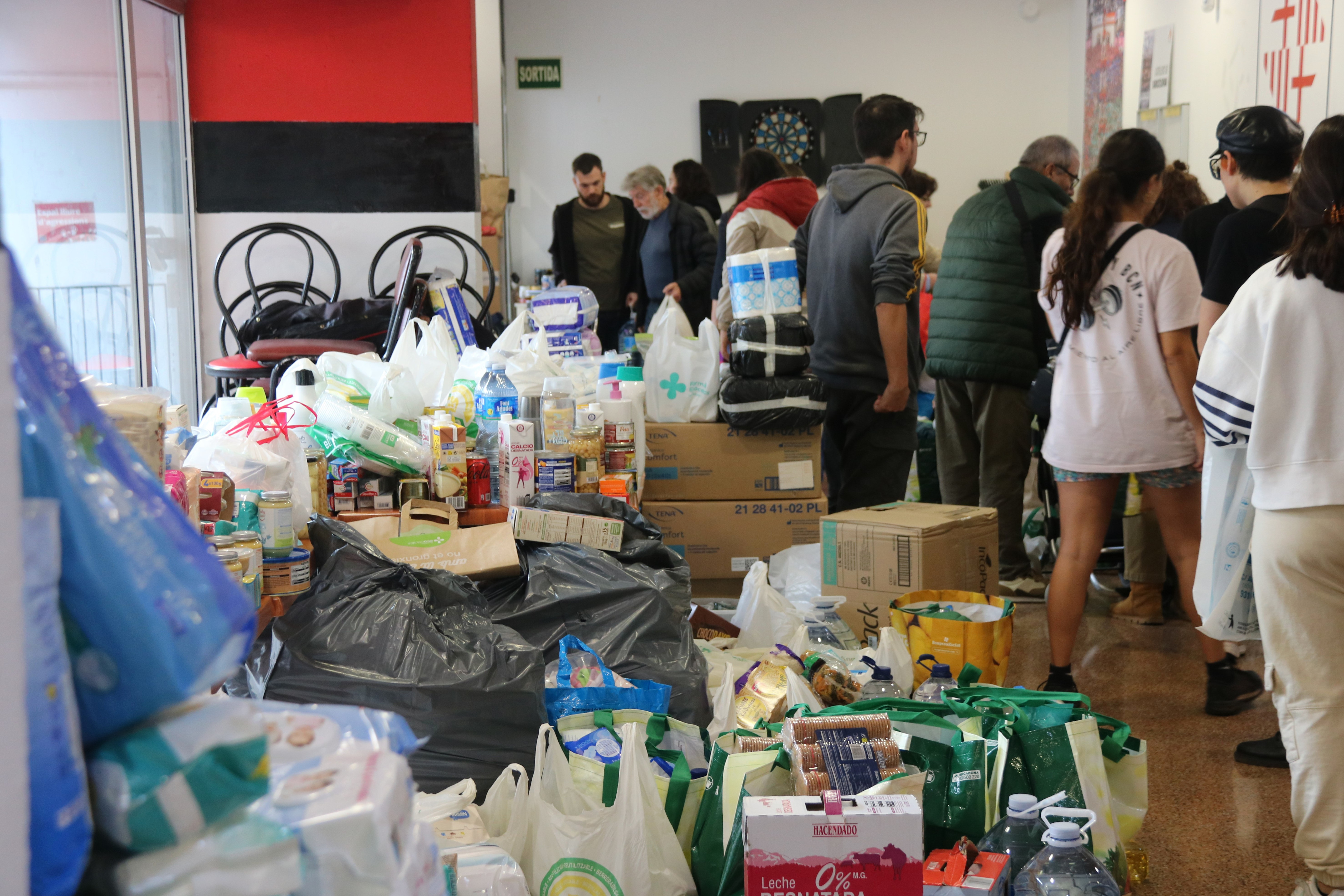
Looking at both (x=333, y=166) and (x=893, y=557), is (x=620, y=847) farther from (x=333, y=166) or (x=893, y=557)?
(x=333, y=166)

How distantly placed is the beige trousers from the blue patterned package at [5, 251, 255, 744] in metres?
1.84

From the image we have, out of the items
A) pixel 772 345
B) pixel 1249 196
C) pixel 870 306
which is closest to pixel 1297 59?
pixel 1249 196

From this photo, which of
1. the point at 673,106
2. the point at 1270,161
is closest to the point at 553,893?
the point at 1270,161

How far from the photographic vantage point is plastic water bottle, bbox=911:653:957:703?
2.21 m

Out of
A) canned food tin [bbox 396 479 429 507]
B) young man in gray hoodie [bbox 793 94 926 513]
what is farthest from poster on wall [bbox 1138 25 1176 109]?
canned food tin [bbox 396 479 429 507]

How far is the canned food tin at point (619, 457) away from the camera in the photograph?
293 centimetres

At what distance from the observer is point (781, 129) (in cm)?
857

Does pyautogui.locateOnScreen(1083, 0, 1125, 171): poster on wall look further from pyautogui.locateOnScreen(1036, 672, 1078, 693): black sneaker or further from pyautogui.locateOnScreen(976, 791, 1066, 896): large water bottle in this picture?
pyautogui.locateOnScreen(976, 791, 1066, 896): large water bottle

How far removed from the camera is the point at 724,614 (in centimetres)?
297

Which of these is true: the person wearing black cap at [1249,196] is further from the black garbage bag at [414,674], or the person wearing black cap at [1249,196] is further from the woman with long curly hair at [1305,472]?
the black garbage bag at [414,674]

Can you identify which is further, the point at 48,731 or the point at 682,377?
the point at 682,377

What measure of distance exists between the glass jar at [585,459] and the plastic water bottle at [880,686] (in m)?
0.85

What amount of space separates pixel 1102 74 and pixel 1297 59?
335 cm

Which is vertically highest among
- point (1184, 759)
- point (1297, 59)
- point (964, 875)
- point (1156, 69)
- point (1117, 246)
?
point (1156, 69)
